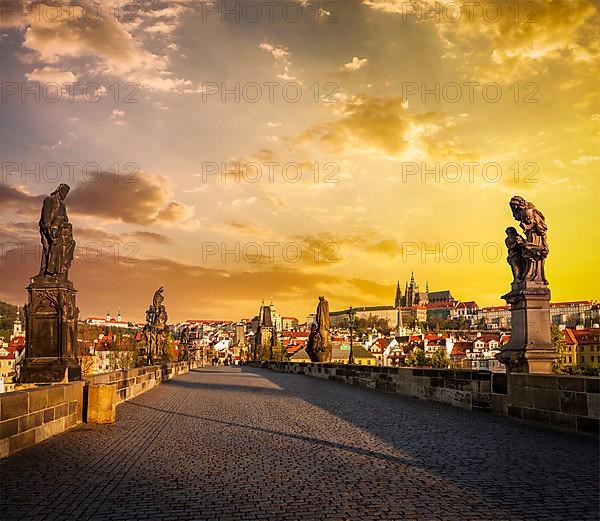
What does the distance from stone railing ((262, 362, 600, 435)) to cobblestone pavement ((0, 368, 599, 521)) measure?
1.06 feet

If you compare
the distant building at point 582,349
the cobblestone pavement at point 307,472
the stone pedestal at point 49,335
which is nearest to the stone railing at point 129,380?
the stone pedestal at point 49,335

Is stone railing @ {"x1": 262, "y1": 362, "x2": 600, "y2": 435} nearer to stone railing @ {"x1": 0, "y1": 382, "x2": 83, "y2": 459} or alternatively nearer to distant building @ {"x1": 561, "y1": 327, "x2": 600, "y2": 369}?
stone railing @ {"x1": 0, "y1": 382, "x2": 83, "y2": 459}

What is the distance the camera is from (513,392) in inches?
446

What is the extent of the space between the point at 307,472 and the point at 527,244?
25.5 ft

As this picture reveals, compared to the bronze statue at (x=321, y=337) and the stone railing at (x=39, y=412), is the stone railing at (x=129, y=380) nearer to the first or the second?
the stone railing at (x=39, y=412)

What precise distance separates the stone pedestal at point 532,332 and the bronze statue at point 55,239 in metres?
8.85

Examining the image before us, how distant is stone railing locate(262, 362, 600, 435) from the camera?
9.05m

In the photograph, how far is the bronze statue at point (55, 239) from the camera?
485 inches

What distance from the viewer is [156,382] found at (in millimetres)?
24641

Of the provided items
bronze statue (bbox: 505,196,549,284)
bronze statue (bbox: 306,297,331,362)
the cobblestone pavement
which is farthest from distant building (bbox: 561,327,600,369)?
the cobblestone pavement

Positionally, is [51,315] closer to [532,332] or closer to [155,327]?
[532,332]

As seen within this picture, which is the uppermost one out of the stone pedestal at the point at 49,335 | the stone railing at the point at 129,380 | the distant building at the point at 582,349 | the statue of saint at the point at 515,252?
the statue of saint at the point at 515,252

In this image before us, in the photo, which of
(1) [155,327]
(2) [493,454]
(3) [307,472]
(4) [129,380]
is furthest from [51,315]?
(1) [155,327]

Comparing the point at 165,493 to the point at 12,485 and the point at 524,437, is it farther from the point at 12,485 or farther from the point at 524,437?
the point at 524,437
